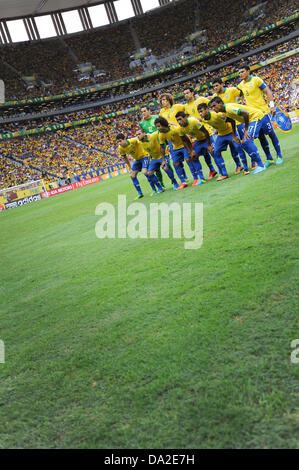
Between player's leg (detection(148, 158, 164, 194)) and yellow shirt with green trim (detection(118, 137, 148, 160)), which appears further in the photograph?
yellow shirt with green trim (detection(118, 137, 148, 160))

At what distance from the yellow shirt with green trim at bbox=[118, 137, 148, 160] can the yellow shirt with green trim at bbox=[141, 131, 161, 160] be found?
0.66m

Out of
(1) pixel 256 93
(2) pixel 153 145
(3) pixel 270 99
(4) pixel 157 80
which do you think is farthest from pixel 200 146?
(4) pixel 157 80

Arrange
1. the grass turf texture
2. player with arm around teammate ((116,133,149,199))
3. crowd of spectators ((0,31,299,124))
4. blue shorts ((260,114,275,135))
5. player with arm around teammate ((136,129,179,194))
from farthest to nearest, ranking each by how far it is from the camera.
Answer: crowd of spectators ((0,31,299,124)), player with arm around teammate ((116,133,149,199)), player with arm around teammate ((136,129,179,194)), blue shorts ((260,114,275,135)), the grass turf texture

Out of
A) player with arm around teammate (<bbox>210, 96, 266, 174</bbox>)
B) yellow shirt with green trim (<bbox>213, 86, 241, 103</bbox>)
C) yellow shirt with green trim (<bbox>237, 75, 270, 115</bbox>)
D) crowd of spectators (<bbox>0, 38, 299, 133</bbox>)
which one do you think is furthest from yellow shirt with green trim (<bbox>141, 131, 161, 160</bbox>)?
crowd of spectators (<bbox>0, 38, 299, 133</bbox>)

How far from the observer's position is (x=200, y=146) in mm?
9234

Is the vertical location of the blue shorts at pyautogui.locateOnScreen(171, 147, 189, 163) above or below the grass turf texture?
above

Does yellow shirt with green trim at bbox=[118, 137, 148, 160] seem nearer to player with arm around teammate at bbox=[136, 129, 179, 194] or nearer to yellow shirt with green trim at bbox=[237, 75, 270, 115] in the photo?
player with arm around teammate at bbox=[136, 129, 179, 194]

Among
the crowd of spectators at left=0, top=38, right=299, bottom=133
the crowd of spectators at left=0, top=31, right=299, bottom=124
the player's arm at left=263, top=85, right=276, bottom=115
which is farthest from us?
the crowd of spectators at left=0, top=31, right=299, bottom=124

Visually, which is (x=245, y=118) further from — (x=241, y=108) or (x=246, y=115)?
(x=241, y=108)

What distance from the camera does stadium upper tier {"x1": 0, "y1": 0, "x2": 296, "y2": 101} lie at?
48719 mm

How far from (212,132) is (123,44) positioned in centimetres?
5519

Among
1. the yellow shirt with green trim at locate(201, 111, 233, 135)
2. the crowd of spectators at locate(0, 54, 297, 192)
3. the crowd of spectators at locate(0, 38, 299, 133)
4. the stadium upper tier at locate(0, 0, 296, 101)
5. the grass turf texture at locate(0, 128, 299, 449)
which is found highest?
the stadium upper tier at locate(0, 0, 296, 101)

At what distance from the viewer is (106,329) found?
302 cm

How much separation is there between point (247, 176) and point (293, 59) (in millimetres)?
42150
